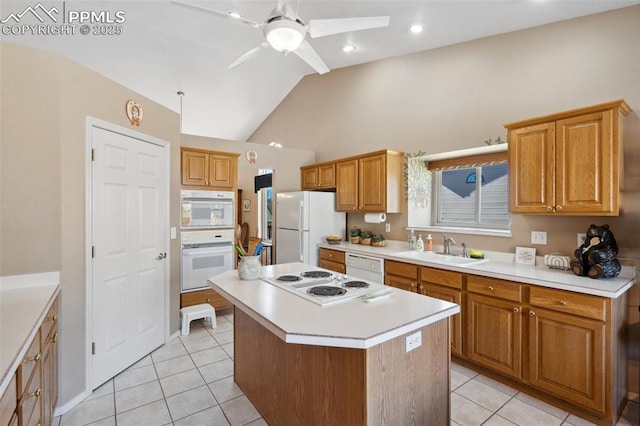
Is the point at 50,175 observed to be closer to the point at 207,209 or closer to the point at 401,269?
the point at 207,209

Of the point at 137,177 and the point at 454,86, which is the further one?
the point at 454,86

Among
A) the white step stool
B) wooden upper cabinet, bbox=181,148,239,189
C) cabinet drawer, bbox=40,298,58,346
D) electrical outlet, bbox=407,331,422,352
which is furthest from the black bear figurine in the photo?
wooden upper cabinet, bbox=181,148,239,189

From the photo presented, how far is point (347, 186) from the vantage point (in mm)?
4383

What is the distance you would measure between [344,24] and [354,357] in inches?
82.4

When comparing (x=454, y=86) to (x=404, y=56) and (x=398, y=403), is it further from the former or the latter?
(x=398, y=403)

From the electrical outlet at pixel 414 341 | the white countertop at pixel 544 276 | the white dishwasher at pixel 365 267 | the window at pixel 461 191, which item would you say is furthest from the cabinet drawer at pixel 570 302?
the white dishwasher at pixel 365 267

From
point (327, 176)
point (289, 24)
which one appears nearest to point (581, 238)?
point (289, 24)

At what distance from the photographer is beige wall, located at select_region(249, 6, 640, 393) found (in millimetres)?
2314

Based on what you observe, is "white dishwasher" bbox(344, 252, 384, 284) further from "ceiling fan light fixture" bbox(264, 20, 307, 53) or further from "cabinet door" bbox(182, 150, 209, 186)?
"ceiling fan light fixture" bbox(264, 20, 307, 53)

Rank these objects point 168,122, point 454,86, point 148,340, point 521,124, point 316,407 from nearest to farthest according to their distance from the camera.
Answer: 1. point 316,407
2. point 521,124
3. point 148,340
4. point 168,122
5. point 454,86

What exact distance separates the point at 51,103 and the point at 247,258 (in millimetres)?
1694

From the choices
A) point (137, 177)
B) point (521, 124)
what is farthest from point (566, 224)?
point (137, 177)

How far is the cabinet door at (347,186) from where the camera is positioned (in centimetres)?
426

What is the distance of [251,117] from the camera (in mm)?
6828
